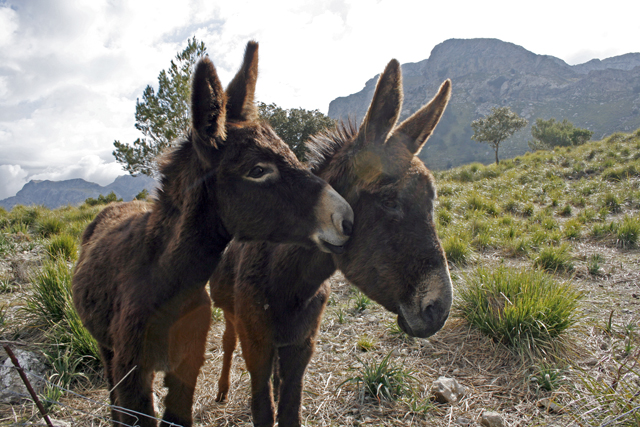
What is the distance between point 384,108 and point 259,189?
106 centimetres

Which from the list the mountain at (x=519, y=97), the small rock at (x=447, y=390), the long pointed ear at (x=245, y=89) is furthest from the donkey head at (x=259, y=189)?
the mountain at (x=519, y=97)

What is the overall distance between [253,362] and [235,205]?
116cm

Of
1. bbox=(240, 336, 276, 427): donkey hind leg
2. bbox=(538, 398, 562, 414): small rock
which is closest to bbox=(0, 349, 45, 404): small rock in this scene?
bbox=(240, 336, 276, 427): donkey hind leg

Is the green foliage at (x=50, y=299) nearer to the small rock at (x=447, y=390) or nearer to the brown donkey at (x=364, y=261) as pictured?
the brown donkey at (x=364, y=261)

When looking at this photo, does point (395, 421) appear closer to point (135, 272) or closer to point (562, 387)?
point (562, 387)

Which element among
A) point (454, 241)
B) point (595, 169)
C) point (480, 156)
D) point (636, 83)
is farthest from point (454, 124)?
point (454, 241)

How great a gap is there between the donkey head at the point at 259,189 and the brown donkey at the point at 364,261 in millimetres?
317

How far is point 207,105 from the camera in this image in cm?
170

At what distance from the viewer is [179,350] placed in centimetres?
203

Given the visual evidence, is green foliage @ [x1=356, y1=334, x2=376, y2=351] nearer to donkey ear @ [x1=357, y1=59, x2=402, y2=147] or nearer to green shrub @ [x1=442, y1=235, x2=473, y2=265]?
donkey ear @ [x1=357, y1=59, x2=402, y2=147]

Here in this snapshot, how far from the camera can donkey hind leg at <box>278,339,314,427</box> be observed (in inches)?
92.4

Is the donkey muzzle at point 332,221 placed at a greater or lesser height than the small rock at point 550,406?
greater

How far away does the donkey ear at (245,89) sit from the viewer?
2088 millimetres

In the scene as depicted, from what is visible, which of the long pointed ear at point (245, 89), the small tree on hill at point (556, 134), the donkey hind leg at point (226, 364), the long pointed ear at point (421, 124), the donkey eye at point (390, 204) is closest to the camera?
the donkey eye at point (390, 204)
